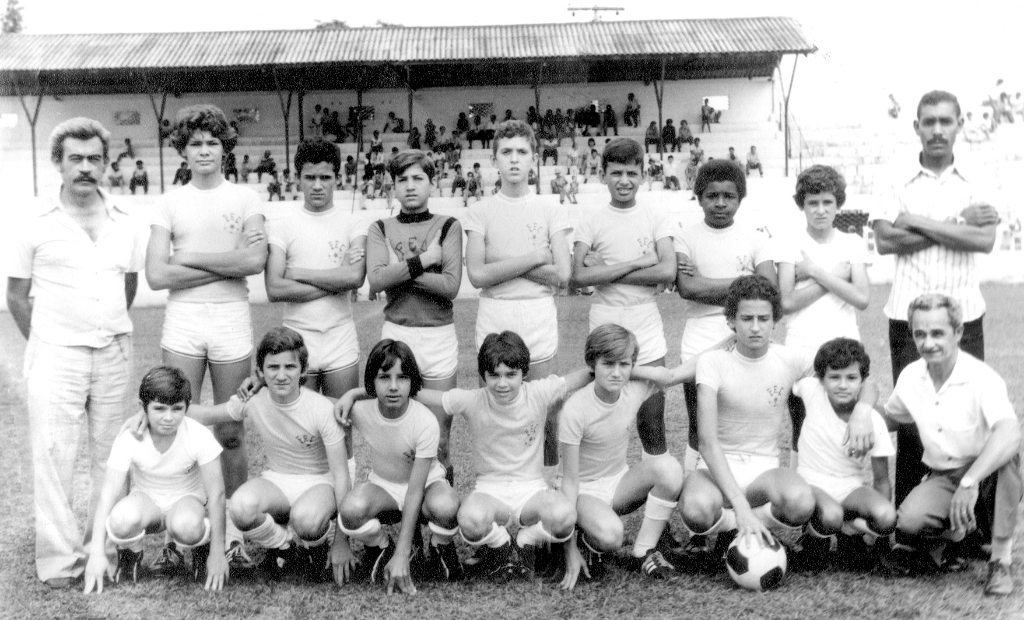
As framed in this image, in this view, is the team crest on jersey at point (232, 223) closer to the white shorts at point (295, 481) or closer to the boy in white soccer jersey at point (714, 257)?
Answer: the white shorts at point (295, 481)

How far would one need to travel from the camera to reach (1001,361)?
10.1 metres

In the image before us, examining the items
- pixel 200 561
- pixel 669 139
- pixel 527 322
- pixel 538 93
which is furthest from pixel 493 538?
pixel 669 139

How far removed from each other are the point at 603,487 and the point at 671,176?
2125cm

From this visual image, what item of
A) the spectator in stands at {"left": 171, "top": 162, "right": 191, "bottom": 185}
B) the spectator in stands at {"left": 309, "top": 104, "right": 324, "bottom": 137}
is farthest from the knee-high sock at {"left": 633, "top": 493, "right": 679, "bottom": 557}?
the spectator in stands at {"left": 309, "top": 104, "right": 324, "bottom": 137}

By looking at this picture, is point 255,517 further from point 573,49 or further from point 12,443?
point 573,49

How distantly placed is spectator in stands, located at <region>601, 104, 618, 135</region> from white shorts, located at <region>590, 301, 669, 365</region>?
2401cm

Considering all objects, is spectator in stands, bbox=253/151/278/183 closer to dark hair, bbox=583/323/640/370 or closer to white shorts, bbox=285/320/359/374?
white shorts, bbox=285/320/359/374

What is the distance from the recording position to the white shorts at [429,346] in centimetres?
445

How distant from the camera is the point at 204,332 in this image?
14.4 feet

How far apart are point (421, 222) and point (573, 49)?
22034 mm

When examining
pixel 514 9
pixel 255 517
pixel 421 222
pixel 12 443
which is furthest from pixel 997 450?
pixel 514 9

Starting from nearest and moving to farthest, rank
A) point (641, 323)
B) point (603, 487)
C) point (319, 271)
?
point (603, 487) < point (319, 271) < point (641, 323)

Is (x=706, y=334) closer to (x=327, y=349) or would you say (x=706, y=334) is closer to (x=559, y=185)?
(x=327, y=349)

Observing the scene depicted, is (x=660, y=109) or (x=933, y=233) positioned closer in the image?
(x=933, y=233)
